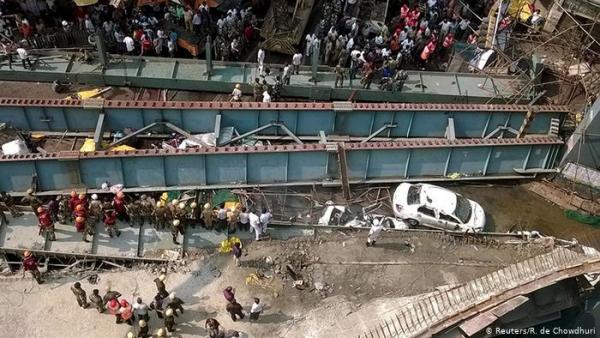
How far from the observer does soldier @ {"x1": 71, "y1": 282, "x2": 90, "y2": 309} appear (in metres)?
17.3

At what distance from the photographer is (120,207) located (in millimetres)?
19297

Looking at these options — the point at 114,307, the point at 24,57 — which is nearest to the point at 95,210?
the point at 114,307

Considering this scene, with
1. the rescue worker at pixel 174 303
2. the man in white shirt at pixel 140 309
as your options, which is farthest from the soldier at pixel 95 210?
the rescue worker at pixel 174 303

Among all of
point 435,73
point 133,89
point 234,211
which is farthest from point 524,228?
point 133,89

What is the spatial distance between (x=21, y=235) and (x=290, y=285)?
9.21 metres

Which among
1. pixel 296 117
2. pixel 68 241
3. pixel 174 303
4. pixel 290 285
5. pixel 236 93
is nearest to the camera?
pixel 174 303

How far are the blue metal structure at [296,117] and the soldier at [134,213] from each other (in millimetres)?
4350

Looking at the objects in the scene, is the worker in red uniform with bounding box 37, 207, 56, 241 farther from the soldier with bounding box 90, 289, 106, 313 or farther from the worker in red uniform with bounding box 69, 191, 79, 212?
the soldier with bounding box 90, 289, 106, 313

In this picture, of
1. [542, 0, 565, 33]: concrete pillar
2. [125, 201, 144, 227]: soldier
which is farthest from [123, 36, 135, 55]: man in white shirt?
[542, 0, 565, 33]: concrete pillar

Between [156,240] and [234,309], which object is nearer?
[234,309]

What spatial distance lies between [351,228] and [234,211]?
13.9ft

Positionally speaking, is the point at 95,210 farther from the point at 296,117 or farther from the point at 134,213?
the point at 296,117

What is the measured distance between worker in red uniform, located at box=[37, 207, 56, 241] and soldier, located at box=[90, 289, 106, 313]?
9.19 ft

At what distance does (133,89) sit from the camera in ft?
80.4
